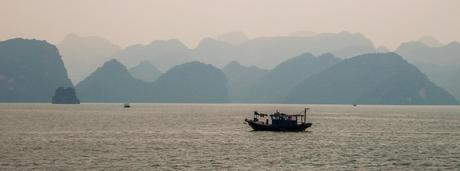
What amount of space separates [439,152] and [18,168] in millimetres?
60922

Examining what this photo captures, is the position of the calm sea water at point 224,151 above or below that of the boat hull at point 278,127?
below

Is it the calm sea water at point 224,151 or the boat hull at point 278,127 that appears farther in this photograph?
the boat hull at point 278,127

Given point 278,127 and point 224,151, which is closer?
point 224,151

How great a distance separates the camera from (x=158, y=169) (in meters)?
83.0

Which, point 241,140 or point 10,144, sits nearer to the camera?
point 10,144

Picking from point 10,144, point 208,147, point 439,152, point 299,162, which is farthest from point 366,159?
point 10,144

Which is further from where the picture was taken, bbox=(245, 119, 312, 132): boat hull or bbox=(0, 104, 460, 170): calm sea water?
bbox=(245, 119, 312, 132): boat hull

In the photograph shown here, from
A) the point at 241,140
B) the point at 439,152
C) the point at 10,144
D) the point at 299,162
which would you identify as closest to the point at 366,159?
the point at 299,162

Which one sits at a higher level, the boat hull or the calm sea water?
the boat hull

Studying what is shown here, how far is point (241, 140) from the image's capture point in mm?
129250

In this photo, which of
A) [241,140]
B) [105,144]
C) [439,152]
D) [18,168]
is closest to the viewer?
[18,168]

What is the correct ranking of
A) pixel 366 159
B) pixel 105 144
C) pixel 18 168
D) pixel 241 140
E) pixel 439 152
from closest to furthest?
pixel 18 168
pixel 366 159
pixel 439 152
pixel 105 144
pixel 241 140

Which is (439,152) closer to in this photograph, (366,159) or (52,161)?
(366,159)

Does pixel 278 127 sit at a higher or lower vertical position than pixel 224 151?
higher
